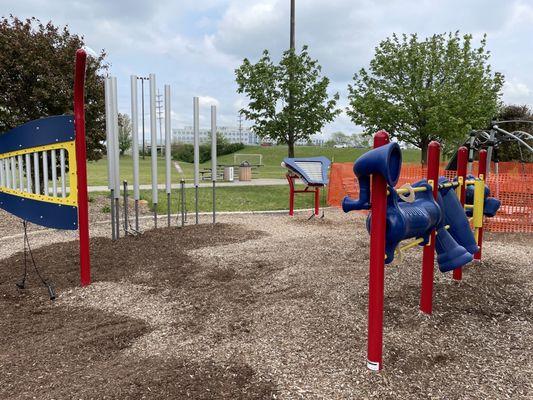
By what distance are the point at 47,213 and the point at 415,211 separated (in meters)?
3.48

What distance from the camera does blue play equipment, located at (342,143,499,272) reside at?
235cm

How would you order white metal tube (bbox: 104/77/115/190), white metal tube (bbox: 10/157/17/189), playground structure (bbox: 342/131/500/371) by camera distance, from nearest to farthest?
1. playground structure (bbox: 342/131/500/371)
2. white metal tube (bbox: 10/157/17/189)
3. white metal tube (bbox: 104/77/115/190)

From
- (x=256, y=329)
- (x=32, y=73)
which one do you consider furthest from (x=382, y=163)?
(x=32, y=73)

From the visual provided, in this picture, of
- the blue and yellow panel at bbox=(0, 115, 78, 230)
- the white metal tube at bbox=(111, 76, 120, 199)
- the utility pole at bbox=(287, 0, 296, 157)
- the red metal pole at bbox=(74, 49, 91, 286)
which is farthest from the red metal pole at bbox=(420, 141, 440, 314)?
the utility pole at bbox=(287, 0, 296, 157)

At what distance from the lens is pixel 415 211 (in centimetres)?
283

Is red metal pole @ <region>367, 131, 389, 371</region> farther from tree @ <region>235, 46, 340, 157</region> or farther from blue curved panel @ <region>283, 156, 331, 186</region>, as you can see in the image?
tree @ <region>235, 46, 340, 157</region>

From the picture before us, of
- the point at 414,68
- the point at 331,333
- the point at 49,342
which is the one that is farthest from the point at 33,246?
the point at 414,68

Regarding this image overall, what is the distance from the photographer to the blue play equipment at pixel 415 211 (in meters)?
2.35

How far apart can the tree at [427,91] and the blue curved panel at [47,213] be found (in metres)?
14.1

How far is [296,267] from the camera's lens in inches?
191

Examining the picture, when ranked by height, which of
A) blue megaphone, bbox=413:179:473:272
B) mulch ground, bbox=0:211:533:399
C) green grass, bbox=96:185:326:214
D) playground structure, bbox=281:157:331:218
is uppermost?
playground structure, bbox=281:157:331:218

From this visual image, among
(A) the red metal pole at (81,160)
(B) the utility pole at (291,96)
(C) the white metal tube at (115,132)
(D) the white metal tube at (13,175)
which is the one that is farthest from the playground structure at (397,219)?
(B) the utility pole at (291,96)

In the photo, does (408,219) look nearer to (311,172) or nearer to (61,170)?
(61,170)

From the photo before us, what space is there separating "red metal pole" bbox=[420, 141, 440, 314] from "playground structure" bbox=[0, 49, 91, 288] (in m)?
3.11
